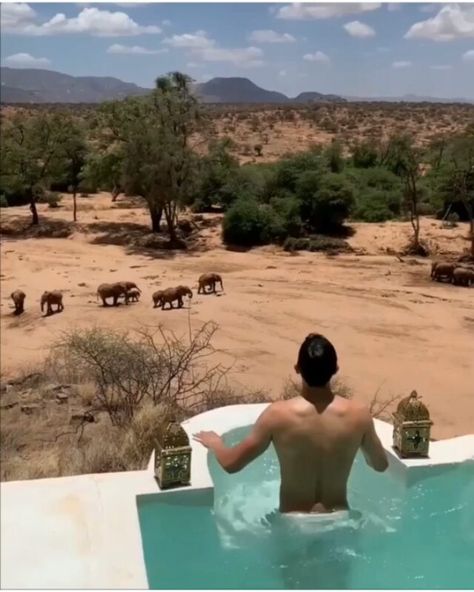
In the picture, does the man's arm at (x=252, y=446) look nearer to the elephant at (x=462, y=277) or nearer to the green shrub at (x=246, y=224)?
the elephant at (x=462, y=277)

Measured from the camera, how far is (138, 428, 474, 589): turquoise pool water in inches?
172

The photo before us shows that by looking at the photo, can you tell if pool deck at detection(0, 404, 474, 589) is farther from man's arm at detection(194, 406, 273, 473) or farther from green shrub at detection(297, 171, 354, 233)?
green shrub at detection(297, 171, 354, 233)

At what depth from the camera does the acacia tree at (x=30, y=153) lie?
64.0ft

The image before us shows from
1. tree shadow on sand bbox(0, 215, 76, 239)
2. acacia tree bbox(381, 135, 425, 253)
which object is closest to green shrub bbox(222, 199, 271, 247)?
acacia tree bbox(381, 135, 425, 253)

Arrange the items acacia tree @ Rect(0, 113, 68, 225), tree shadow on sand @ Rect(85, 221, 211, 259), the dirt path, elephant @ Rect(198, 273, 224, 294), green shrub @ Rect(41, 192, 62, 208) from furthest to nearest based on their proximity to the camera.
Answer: green shrub @ Rect(41, 192, 62, 208), acacia tree @ Rect(0, 113, 68, 225), tree shadow on sand @ Rect(85, 221, 211, 259), elephant @ Rect(198, 273, 224, 294), the dirt path

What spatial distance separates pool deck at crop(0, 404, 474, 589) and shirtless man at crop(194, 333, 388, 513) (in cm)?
70

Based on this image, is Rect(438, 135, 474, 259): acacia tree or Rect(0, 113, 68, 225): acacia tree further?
Rect(0, 113, 68, 225): acacia tree

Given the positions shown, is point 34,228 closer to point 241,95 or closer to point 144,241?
point 144,241

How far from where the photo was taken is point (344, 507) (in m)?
4.33

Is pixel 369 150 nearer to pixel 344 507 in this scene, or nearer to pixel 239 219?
pixel 239 219

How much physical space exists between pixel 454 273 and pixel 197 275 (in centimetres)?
520

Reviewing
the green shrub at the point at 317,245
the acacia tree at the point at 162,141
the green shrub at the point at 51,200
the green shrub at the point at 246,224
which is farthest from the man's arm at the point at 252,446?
the green shrub at the point at 51,200

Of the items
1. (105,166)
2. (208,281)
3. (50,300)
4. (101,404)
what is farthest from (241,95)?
(101,404)

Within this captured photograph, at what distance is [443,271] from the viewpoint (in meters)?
14.9
